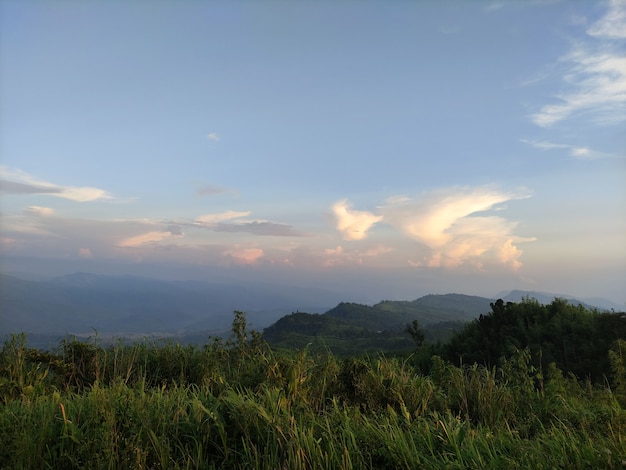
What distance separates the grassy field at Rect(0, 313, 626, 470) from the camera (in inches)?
149

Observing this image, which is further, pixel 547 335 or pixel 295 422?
pixel 547 335

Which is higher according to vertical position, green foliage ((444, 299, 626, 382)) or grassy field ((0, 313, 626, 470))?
grassy field ((0, 313, 626, 470))

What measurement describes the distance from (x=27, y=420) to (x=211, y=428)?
7.05 feet

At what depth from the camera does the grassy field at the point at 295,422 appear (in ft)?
12.4

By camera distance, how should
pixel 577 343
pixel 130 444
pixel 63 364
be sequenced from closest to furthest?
1. pixel 130 444
2. pixel 63 364
3. pixel 577 343

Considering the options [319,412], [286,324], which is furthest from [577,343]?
[286,324]

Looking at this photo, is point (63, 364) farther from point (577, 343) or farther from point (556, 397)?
point (577, 343)

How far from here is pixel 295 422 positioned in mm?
4469

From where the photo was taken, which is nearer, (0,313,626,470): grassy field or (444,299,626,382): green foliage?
(0,313,626,470): grassy field

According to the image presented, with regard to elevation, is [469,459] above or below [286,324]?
above

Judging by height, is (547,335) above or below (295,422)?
below

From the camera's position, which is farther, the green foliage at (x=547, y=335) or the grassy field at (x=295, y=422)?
the green foliage at (x=547, y=335)

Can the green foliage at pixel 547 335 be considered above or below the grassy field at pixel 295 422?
below

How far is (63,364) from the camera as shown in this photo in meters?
7.11
